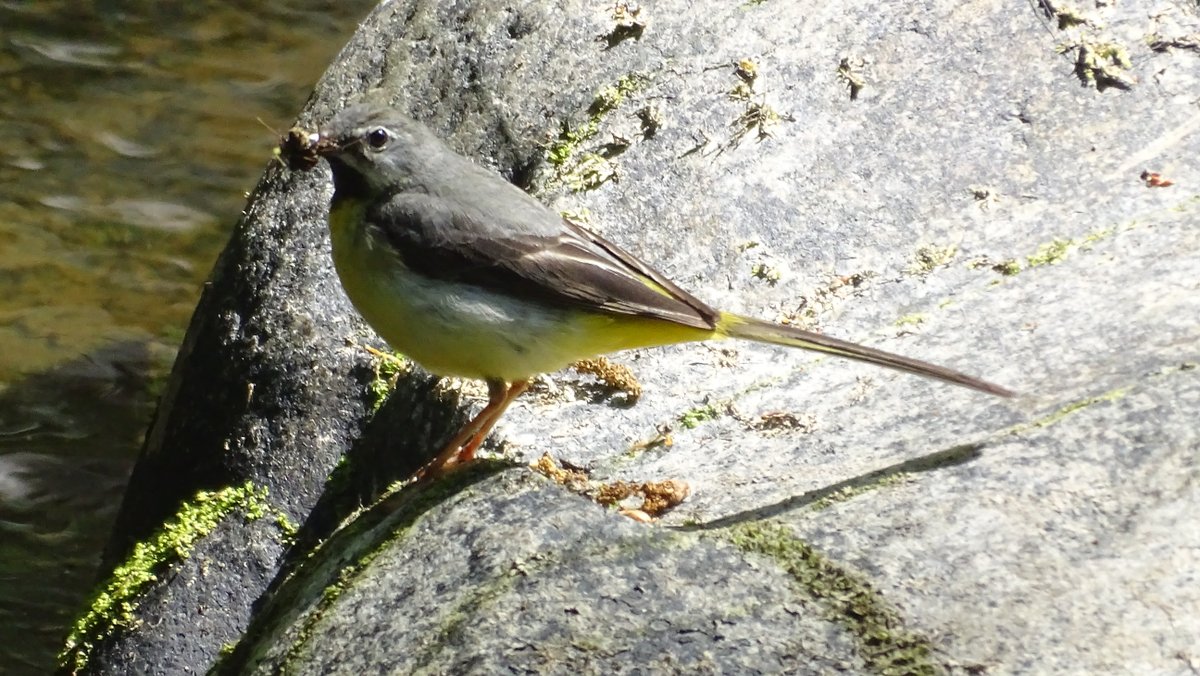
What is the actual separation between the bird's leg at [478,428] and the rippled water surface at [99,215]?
3519 mm

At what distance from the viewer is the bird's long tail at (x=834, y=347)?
416cm

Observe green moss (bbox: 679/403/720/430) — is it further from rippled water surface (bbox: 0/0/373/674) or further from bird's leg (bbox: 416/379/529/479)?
rippled water surface (bbox: 0/0/373/674)

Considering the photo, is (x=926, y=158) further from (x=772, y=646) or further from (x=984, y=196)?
(x=772, y=646)

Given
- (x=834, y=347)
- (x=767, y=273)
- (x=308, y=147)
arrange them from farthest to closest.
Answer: (x=767, y=273) < (x=308, y=147) < (x=834, y=347)

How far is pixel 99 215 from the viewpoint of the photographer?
11.0m

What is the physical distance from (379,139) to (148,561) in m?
2.20

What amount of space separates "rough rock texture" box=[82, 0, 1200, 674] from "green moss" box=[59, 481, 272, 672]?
4.2 inches

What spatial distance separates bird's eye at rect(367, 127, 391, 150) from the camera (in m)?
5.28

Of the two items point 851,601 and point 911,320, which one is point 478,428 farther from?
point 851,601

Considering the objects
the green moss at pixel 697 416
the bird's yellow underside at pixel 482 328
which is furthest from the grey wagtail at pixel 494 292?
the green moss at pixel 697 416

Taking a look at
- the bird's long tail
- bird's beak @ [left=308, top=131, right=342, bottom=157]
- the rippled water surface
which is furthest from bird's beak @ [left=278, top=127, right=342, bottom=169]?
the rippled water surface

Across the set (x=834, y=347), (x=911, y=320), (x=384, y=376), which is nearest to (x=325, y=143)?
(x=384, y=376)

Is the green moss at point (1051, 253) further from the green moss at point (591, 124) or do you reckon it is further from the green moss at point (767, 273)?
the green moss at point (591, 124)

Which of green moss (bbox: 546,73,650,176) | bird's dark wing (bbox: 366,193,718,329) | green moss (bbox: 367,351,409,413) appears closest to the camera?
bird's dark wing (bbox: 366,193,718,329)
